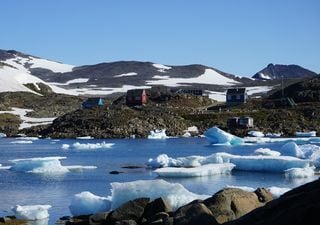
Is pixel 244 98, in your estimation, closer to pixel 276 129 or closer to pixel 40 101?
pixel 276 129

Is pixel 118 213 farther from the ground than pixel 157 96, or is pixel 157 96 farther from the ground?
pixel 157 96

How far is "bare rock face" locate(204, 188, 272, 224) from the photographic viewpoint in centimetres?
1653

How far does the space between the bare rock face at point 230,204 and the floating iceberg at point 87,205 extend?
5798 mm

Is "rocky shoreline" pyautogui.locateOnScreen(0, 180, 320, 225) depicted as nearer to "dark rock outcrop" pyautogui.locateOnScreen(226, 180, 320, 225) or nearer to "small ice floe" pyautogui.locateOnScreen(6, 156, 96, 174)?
"dark rock outcrop" pyautogui.locateOnScreen(226, 180, 320, 225)

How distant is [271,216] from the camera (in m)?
12.7

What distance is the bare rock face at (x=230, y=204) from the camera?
16.5 metres

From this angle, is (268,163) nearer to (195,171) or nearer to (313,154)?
(313,154)

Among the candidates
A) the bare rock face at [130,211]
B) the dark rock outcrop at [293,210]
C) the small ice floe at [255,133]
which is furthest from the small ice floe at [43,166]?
the small ice floe at [255,133]

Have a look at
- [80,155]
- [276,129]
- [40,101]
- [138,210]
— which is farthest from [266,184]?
[40,101]

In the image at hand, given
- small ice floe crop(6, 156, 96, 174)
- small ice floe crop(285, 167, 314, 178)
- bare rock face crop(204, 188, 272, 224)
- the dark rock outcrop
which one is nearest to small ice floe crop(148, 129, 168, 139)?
small ice floe crop(6, 156, 96, 174)

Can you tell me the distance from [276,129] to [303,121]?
14.2ft

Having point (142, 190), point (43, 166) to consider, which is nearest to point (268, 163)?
point (43, 166)

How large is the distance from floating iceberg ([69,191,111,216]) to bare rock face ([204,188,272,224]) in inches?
228

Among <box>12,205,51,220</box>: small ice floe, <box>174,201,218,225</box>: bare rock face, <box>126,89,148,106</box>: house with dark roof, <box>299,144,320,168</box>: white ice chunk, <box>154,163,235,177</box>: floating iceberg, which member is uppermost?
<box>126,89,148,106</box>: house with dark roof
